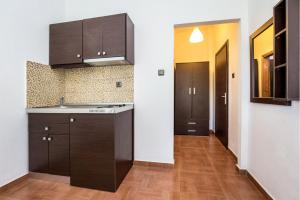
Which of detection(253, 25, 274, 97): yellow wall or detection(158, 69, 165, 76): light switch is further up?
detection(253, 25, 274, 97): yellow wall

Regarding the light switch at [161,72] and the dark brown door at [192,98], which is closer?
the light switch at [161,72]

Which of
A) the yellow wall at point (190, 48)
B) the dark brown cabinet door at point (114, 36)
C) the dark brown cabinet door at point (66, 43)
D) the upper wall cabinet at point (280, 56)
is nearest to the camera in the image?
the upper wall cabinet at point (280, 56)

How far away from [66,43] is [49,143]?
136 cm

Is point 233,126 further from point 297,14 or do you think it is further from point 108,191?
point 108,191

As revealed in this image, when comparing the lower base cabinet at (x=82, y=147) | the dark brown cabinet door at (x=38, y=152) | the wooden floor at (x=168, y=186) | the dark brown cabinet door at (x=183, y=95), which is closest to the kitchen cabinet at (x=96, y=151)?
the lower base cabinet at (x=82, y=147)

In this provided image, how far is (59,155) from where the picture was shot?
190cm

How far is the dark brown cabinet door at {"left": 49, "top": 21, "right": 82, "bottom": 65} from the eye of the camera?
2215 millimetres

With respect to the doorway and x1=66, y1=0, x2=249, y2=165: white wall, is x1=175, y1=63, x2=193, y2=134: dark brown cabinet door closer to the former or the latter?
the doorway

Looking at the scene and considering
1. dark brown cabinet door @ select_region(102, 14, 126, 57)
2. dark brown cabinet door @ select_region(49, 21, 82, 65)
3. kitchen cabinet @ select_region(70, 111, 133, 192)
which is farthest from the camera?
dark brown cabinet door @ select_region(49, 21, 82, 65)

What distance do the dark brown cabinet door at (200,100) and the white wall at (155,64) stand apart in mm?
2004

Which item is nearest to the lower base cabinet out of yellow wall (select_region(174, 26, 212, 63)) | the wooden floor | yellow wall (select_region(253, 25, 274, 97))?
the wooden floor

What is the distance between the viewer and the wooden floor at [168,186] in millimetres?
1655

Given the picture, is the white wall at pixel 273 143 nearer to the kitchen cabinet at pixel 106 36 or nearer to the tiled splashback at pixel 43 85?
the kitchen cabinet at pixel 106 36

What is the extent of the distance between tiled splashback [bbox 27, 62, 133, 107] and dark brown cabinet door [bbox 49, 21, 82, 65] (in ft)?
0.81
